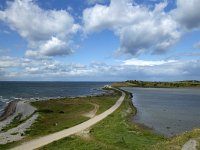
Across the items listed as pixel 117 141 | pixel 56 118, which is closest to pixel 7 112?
pixel 56 118

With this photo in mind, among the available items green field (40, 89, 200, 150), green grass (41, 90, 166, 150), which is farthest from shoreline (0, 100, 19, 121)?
green field (40, 89, 200, 150)

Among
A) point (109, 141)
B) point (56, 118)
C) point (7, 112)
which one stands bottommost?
point (7, 112)

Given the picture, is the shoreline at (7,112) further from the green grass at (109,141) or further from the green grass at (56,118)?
the green grass at (109,141)

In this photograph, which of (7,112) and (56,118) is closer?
(56,118)

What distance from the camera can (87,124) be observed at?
48031 mm

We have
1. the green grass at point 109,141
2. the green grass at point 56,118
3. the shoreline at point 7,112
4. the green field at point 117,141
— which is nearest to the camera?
the green field at point 117,141

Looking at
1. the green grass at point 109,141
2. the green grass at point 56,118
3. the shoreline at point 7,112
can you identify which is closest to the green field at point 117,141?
the green grass at point 109,141

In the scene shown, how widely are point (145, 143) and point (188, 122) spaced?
25511mm

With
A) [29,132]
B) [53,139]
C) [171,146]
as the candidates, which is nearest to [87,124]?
[29,132]

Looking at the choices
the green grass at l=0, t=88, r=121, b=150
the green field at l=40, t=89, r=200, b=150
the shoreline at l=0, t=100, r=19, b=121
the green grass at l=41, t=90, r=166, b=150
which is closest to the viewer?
the green field at l=40, t=89, r=200, b=150

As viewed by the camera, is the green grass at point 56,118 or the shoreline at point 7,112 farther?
the shoreline at point 7,112

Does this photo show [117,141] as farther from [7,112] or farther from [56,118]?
[7,112]

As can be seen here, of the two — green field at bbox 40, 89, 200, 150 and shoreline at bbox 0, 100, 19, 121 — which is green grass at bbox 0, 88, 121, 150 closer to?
green field at bbox 40, 89, 200, 150

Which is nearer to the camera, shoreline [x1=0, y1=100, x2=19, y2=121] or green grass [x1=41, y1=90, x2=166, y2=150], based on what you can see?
green grass [x1=41, y1=90, x2=166, y2=150]
